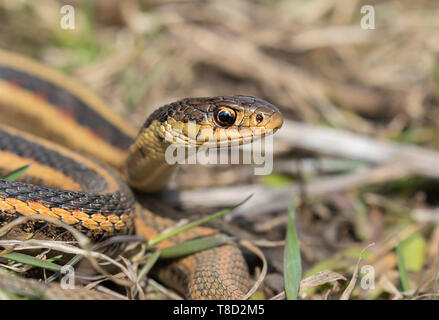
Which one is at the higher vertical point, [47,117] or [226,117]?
[47,117]

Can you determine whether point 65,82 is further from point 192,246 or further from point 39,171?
point 192,246

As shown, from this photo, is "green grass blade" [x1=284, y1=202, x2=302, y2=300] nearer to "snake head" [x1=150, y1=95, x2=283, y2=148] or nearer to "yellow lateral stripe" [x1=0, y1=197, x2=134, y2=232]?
"snake head" [x1=150, y1=95, x2=283, y2=148]

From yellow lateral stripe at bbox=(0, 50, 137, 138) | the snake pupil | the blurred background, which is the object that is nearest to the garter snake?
the snake pupil

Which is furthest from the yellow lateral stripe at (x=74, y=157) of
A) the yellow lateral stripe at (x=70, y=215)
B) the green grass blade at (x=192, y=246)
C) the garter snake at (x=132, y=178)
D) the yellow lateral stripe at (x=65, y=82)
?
the yellow lateral stripe at (x=65, y=82)

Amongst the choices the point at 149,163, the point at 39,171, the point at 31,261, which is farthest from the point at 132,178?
the point at 31,261

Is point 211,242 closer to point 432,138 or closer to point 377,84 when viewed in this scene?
point 432,138

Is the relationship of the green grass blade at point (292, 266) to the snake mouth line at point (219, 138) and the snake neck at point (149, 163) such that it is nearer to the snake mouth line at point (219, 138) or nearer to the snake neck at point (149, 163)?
the snake mouth line at point (219, 138)
